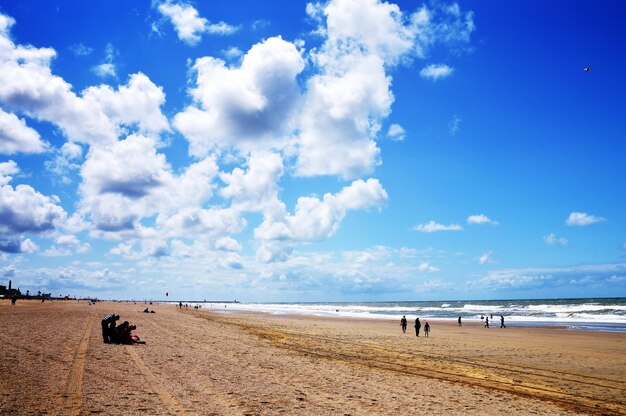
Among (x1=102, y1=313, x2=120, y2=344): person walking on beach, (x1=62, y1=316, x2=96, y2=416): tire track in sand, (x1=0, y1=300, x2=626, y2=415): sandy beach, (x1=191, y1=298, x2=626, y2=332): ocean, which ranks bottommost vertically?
(x1=191, y1=298, x2=626, y2=332): ocean

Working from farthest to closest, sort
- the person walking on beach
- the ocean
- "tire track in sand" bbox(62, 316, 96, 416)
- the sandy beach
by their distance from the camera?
the ocean, the person walking on beach, the sandy beach, "tire track in sand" bbox(62, 316, 96, 416)

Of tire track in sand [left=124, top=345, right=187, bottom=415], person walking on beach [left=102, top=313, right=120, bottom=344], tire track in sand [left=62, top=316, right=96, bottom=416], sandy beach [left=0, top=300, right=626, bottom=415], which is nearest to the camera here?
tire track in sand [left=62, top=316, right=96, bottom=416]

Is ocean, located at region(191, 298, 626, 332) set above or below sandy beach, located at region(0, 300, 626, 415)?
below

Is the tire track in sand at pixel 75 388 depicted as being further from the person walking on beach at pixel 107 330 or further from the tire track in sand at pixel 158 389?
the person walking on beach at pixel 107 330

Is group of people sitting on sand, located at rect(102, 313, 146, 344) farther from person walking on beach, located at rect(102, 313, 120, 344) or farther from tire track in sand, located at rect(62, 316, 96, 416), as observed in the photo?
tire track in sand, located at rect(62, 316, 96, 416)

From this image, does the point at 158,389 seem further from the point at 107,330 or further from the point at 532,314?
the point at 532,314

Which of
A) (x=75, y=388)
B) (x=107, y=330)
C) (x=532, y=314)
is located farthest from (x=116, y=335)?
(x=532, y=314)

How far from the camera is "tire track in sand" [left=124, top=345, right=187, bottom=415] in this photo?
9444mm

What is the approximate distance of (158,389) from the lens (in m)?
11.2

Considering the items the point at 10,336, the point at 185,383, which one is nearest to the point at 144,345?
the point at 10,336

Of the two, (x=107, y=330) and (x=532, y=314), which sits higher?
(x=107, y=330)

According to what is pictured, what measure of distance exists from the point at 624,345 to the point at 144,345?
3286 centimetres

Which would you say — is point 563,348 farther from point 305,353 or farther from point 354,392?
point 354,392

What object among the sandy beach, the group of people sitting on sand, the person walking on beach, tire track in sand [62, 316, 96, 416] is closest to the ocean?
the sandy beach
